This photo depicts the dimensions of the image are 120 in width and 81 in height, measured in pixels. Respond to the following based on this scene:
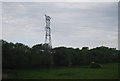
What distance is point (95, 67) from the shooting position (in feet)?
39.9

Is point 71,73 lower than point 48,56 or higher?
lower

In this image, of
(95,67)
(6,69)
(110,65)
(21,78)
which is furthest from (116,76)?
(6,69)

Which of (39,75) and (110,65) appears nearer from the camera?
(39,75)

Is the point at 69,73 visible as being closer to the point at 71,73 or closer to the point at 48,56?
the point at 71,73

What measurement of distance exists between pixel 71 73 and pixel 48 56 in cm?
154

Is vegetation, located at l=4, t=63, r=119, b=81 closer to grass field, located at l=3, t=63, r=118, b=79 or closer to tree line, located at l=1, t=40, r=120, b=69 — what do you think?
grass field, located at l=3, t=63, r=118, b=79

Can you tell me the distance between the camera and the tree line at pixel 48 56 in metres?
10.9

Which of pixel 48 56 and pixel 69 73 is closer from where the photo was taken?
pixel 69 73

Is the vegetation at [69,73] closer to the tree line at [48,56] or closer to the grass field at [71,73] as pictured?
the grass field at [71,73]

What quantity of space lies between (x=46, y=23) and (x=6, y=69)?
279 cm

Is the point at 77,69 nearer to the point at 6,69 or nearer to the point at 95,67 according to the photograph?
the point at 95,67

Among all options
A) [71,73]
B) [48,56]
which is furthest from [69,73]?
[48,56]

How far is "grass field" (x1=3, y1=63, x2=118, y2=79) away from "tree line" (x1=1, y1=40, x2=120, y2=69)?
32 cm

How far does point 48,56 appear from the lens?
11.9 meters
